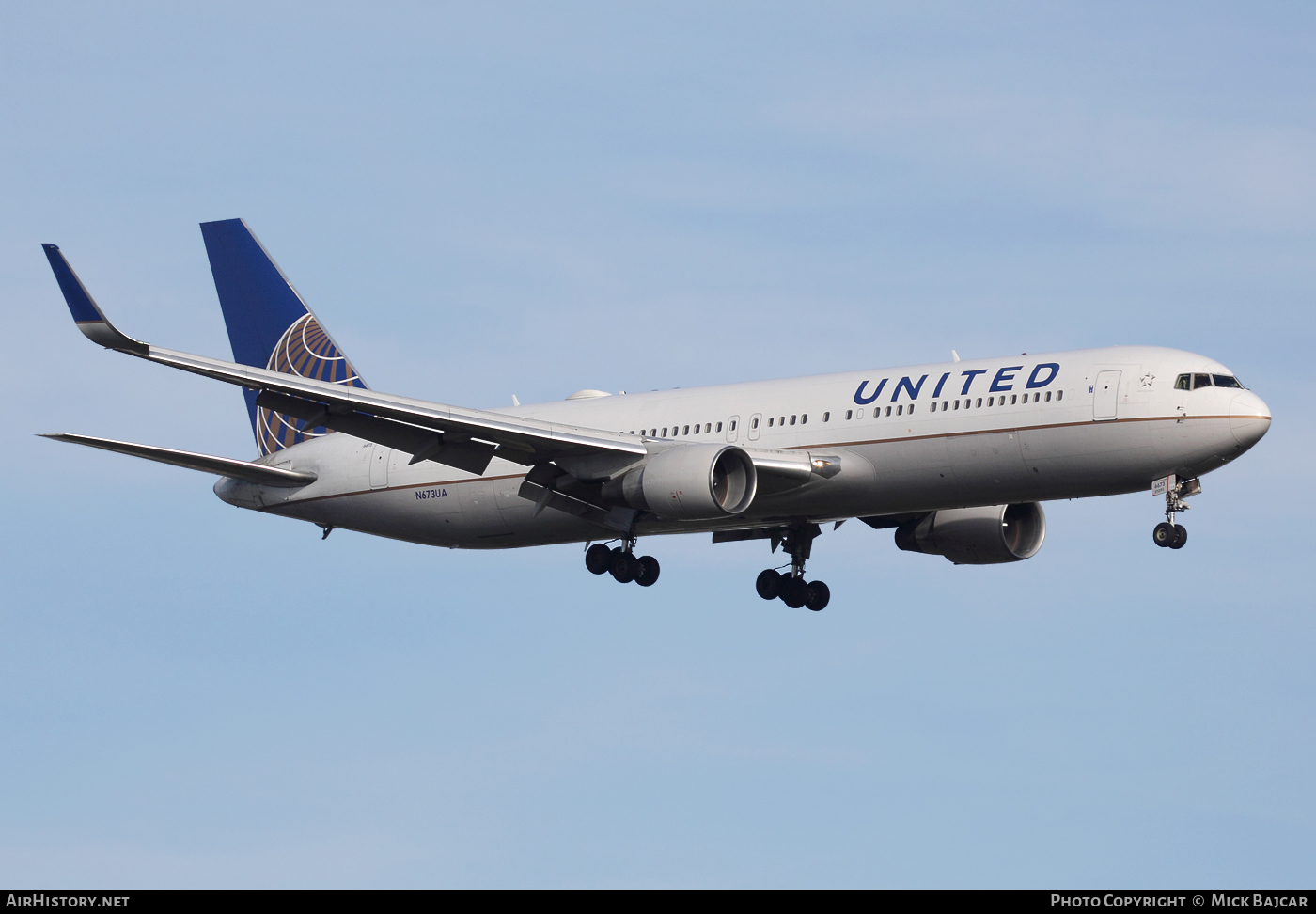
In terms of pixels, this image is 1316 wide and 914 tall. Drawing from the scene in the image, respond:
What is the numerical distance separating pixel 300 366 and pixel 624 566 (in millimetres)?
13078

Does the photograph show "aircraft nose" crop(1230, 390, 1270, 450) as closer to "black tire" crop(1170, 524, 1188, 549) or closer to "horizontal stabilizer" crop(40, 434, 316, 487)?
"black tire" crop(1170, 524, 1188, 549)

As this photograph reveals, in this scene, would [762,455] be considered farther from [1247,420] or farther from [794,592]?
[1247,420]

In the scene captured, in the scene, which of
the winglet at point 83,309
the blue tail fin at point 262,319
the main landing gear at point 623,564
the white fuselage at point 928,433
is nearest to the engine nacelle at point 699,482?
the white fuselage at point 928,433

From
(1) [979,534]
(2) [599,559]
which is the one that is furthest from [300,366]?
(1) [979,534]

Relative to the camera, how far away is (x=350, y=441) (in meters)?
48.1

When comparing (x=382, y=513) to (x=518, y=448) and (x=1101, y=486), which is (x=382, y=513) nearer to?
(x=518, y=448)

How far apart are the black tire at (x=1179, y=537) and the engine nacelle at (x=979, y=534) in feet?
26.6

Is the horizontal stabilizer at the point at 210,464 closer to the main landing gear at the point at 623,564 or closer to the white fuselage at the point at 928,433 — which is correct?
the white fuselage at the point at 928,433

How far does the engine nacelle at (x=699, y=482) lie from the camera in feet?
129

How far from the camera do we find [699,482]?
39125 mm

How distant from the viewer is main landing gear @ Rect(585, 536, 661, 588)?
44.4m
